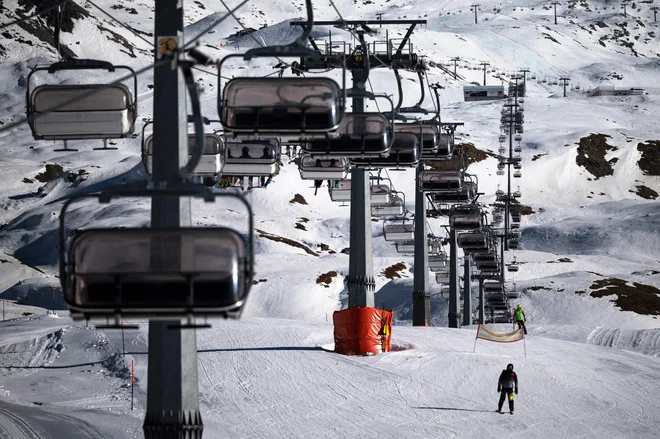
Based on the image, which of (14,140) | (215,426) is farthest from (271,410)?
(14,140)

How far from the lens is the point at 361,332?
95.9 feet

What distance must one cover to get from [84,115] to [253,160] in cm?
826

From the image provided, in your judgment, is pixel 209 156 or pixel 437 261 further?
pixel 437 261

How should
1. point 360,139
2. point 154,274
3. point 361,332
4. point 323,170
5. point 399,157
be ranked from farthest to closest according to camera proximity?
point 361,332 → point 323,170 → point 399,157 → point 360,139 → point 154,274

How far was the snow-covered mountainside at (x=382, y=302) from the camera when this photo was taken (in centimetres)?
2433

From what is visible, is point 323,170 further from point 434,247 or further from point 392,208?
point 434,247

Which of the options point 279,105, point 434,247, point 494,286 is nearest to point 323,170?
point 279,105

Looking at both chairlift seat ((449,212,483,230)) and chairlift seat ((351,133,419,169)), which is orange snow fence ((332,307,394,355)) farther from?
chairlift seat ((449,212,483,230))

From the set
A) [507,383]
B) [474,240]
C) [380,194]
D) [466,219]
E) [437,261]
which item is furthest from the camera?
[437,261]

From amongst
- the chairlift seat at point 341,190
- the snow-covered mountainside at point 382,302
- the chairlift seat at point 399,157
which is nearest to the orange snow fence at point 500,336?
the snow-covered mountainside at point 382,302

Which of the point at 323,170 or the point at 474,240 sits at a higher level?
the point at 323,170

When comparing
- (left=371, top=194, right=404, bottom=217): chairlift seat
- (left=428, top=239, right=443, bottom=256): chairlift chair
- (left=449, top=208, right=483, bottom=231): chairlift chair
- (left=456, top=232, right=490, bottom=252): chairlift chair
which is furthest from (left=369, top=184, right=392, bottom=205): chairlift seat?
(left=428, top=239, right=443, bottom=256): chairlift chair

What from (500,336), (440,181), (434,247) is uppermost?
(440,181)

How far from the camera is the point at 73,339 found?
32438mm
